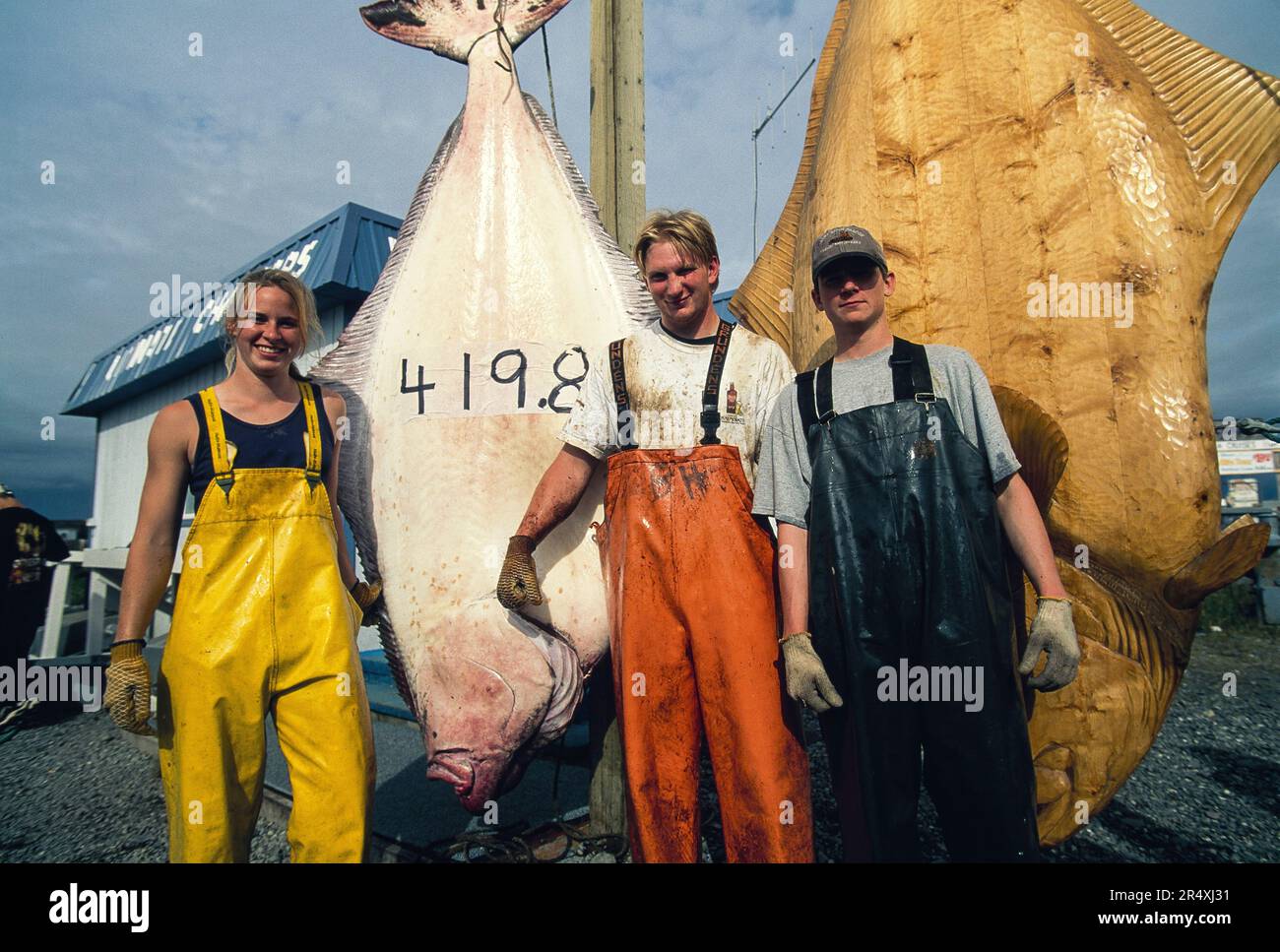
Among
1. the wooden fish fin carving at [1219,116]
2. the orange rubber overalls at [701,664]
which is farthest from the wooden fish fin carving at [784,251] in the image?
the wooden fish fin carving at [1219,116]

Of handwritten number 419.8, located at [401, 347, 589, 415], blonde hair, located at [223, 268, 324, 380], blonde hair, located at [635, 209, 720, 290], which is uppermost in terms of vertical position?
blonde hair, located at [635, 209, 720, 290]

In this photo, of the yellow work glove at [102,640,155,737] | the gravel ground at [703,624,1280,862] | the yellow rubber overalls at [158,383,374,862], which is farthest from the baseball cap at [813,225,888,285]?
the yellow work glove at [102,640,155,737]

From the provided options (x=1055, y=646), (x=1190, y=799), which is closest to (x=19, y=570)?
(x=1055, y=646)

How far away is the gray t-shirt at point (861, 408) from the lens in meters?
1.41

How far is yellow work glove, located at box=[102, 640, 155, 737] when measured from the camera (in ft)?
4.80

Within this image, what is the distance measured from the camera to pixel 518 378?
1.78m

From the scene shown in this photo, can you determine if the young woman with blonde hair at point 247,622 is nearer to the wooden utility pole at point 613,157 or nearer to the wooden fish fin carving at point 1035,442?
the wooden utility pole at point 613,157

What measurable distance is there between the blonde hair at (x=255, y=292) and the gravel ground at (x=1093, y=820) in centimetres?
245

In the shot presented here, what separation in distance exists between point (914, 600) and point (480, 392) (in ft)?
4.12

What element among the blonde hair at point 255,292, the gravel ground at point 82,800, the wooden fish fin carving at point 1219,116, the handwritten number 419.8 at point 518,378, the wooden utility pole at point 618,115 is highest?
the wooden utility pole at point 618,115

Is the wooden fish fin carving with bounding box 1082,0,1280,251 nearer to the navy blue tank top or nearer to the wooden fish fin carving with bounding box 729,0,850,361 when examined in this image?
the wooden fish fin carving with bounding box 729,0,850,361

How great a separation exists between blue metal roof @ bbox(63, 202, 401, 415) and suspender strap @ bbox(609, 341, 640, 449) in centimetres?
363

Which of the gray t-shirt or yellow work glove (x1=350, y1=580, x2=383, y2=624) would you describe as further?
yellow work glove (x1=350, y1=580, x2=383, y2=624)

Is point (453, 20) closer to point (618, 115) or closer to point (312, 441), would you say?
point (618, 115)
